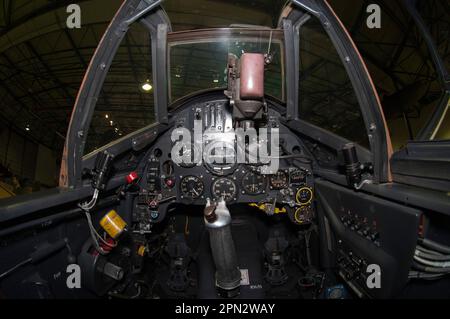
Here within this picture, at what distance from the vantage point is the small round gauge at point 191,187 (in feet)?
8.90

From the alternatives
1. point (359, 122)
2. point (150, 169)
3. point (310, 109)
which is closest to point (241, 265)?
point (150, 169)

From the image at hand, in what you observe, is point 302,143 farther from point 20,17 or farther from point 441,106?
point 20,17

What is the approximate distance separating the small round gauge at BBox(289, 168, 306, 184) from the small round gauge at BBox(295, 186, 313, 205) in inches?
3.8

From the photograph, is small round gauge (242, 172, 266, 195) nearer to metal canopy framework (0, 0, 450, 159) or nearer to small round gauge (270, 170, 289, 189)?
small round gauge (270, 170, 289, 189)

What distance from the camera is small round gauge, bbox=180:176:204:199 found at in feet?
8.90

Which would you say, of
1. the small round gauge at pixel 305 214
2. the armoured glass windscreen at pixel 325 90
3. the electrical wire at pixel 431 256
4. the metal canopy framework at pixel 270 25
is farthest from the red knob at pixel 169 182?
the electrical wire at pixel 431 256

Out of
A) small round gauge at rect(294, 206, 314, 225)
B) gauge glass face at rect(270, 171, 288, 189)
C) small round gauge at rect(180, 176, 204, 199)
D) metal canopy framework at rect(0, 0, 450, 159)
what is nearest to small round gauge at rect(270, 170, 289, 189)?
gauge glass face at rect(270, 171, 288, 189)

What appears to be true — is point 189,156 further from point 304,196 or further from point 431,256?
point 431,256

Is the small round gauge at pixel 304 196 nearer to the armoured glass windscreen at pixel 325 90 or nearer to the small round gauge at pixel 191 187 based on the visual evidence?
the armoured glass windscreen at pixel 325 90

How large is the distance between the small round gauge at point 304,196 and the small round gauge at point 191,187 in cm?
113

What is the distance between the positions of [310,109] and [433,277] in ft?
6.74

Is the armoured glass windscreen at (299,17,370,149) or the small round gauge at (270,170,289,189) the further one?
the small round gauge at (270,170,289,189)

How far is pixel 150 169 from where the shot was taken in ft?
8.62

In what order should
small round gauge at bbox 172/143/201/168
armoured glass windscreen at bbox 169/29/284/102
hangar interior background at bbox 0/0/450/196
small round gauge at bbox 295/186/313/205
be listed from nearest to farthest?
armoured glass windscreen at bbox 169/29/284/102 < small round gauge at bbox 295/186/313/205 < small round gauge at bbox 172/143/201/168 < hangar interior background at bbox 0/0/450/196
